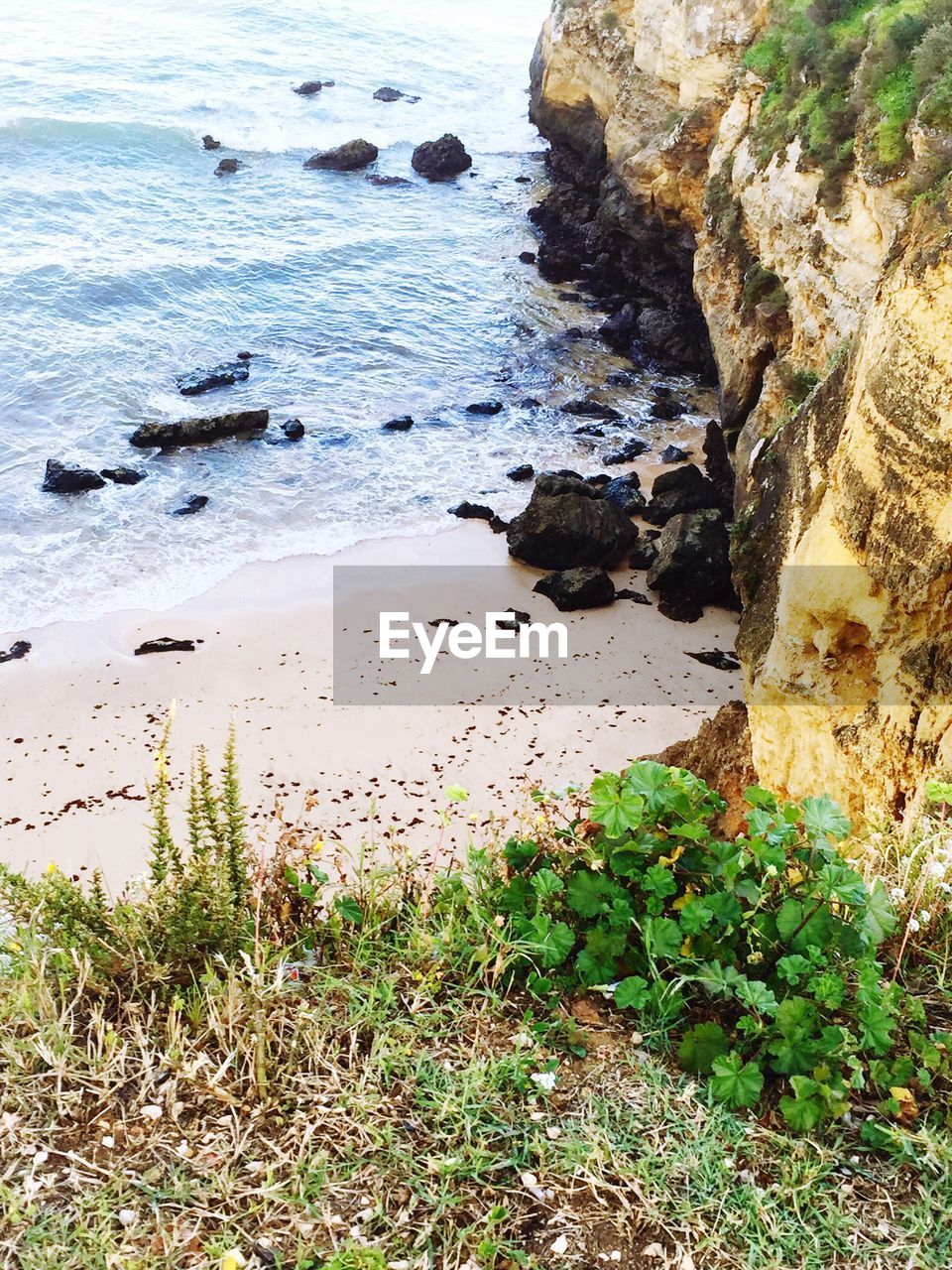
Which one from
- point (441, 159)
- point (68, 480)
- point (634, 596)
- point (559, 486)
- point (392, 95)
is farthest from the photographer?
point (392, 95)

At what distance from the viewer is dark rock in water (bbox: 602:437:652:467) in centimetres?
1830

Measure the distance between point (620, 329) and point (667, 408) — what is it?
3761mm

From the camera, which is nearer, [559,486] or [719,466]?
[559,486]

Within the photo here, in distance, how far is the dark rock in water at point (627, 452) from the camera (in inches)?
720

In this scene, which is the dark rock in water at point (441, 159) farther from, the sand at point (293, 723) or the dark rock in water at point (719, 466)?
the sand at point (293, 723)

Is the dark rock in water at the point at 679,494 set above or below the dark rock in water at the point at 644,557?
above

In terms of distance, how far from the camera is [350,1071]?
373cm

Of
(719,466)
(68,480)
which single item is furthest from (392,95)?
(719,466)

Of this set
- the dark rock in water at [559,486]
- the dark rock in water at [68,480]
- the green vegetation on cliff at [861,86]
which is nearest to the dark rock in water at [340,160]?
the green vegetation on cliff at [861,86]

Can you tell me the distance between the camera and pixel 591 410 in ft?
66.0

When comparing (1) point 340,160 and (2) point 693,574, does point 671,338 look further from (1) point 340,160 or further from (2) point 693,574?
(1) point 340,160

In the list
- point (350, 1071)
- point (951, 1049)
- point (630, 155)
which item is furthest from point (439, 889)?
point (630, 155)

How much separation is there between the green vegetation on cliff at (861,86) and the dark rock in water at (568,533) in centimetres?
502

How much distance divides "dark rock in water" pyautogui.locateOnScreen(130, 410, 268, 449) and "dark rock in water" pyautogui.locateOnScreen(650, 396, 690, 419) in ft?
24.6
